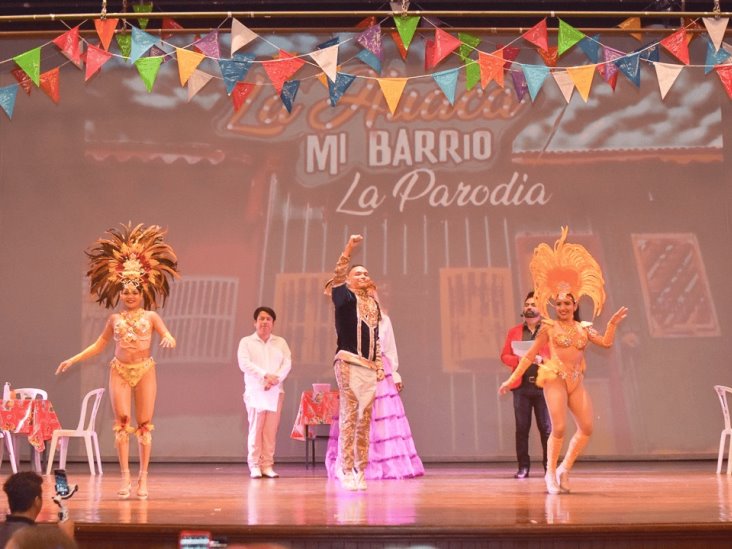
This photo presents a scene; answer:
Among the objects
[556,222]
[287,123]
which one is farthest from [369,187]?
[556,222]

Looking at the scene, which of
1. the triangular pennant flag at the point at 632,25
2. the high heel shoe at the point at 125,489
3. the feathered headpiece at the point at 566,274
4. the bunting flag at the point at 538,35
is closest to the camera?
the high heel shoe at the point at 125,489

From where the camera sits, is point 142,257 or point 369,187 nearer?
point 142,257

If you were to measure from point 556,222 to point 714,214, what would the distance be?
65.0 inches

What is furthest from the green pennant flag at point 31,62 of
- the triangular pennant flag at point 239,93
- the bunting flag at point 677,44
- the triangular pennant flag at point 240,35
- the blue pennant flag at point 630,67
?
the bunting flag at point 677,44

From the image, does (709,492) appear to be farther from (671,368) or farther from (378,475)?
(671,368)

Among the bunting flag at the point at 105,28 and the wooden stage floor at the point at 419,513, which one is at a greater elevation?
the bunting flag at the point at 105,28

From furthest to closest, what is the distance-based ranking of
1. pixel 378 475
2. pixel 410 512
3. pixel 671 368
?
1. pixel 671 368
2. pixel 378 475
3. pixel 410 512

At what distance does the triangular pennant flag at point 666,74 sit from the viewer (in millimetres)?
9289

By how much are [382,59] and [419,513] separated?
638cm

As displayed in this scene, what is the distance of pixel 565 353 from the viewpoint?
713 centimetres

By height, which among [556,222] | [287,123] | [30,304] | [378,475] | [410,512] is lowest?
[410,512]

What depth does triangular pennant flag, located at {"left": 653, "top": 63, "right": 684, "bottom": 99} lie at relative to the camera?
9.29 meters

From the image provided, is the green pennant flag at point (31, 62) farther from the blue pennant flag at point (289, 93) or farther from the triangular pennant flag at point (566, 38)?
the triangular pennant flag at point (566, 38)

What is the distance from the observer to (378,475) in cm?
895
